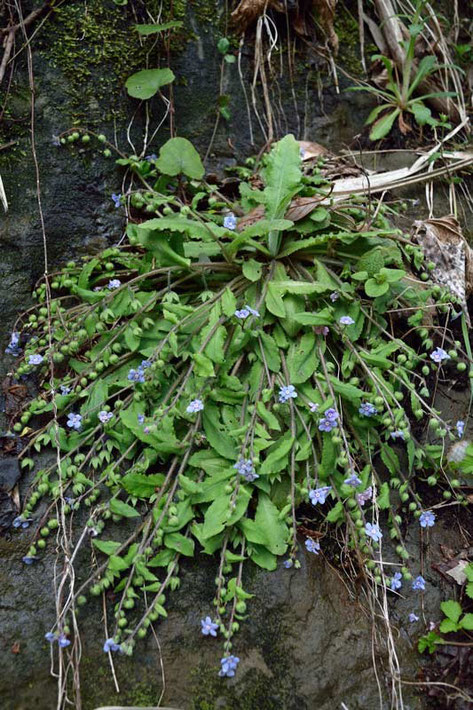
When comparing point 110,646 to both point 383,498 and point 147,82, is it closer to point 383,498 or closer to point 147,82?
point 383,498

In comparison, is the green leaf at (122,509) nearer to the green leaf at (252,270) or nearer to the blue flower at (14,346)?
the blue flower at (14,346)

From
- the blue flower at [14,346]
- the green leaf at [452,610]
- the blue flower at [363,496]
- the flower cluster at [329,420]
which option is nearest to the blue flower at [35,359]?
the blue flower at [14,346]

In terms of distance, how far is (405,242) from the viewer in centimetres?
315

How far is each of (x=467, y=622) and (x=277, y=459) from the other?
1.00 m

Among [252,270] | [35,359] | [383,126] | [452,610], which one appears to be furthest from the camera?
[383,126]

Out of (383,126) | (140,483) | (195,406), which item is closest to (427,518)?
(195,406)

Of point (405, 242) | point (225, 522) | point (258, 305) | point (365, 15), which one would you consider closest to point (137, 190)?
point (258, 305)

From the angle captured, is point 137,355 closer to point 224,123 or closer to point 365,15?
point 224,123

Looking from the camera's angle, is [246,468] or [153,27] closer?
[246,468]

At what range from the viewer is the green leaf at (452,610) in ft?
8.04

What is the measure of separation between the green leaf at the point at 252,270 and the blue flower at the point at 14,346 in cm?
112

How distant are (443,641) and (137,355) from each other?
1.77 meters

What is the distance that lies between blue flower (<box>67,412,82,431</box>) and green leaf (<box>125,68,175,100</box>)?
183 cm

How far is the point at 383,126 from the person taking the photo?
3.84 m
